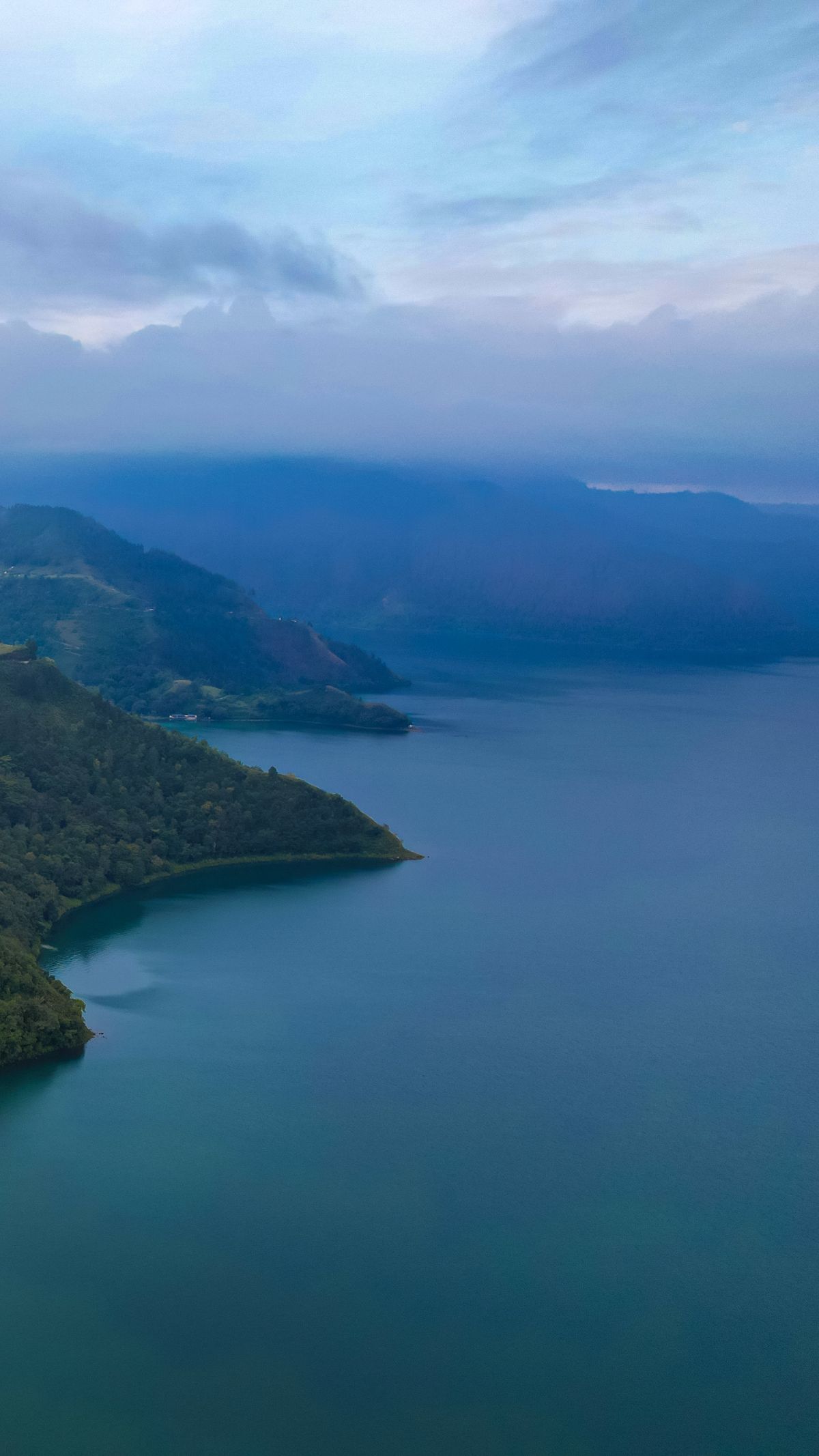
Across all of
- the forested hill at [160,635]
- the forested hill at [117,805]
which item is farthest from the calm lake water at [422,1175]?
the forested hill at [160,635]

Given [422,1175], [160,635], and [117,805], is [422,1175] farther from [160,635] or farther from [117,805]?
[160,635]

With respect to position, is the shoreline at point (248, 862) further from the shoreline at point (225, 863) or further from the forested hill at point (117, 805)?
the forested hill at point (117, 805)

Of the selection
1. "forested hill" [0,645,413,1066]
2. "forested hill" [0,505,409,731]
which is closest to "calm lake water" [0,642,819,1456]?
"forested hill" [0,645,413,1066]

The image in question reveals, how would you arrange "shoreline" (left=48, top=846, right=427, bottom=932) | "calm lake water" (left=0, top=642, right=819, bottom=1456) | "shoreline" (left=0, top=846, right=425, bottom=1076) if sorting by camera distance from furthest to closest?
"shoreline" (left=48, top=846, right=427, bottom=932)
"shoreline" (left=0, top=846, right=425, bottom=1076)
"calm lake water" (left=0, top=642, right=819, bottom=1456)

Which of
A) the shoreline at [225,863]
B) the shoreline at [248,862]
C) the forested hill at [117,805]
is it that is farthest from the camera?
the shoreline at [248,862]

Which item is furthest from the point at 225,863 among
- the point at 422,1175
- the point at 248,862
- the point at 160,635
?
the point at 160,635

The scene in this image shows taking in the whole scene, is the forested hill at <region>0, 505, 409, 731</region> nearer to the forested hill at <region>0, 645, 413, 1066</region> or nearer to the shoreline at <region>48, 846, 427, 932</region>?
the forested hill at <region>0, 645, 413, 1066</region>
